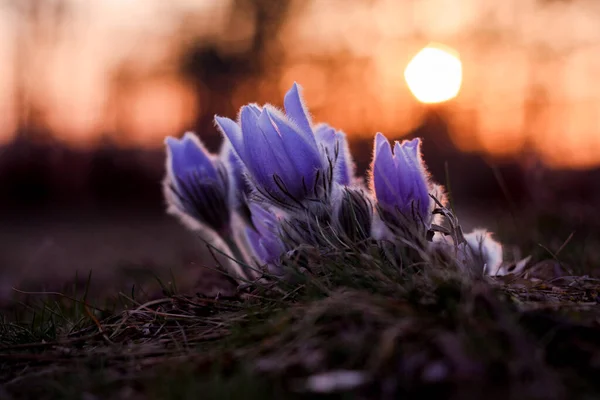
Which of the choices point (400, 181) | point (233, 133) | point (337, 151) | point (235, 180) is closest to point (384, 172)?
point (400, 181)

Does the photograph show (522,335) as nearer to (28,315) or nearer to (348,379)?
(348,379)

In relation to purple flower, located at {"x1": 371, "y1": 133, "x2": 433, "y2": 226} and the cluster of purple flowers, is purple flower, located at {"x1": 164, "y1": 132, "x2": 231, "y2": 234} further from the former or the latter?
purple flower, located at {"x1": 371, "y1": 133, "x2": 433, "y2": 226}

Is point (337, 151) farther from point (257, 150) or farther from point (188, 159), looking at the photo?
point (188, 159)

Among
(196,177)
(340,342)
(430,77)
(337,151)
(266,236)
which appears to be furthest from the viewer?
(430,77)

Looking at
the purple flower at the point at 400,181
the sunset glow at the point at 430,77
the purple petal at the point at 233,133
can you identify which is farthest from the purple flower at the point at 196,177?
the sunset glow at the point at 430,77

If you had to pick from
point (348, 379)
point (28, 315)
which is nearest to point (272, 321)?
point (348, 379)
